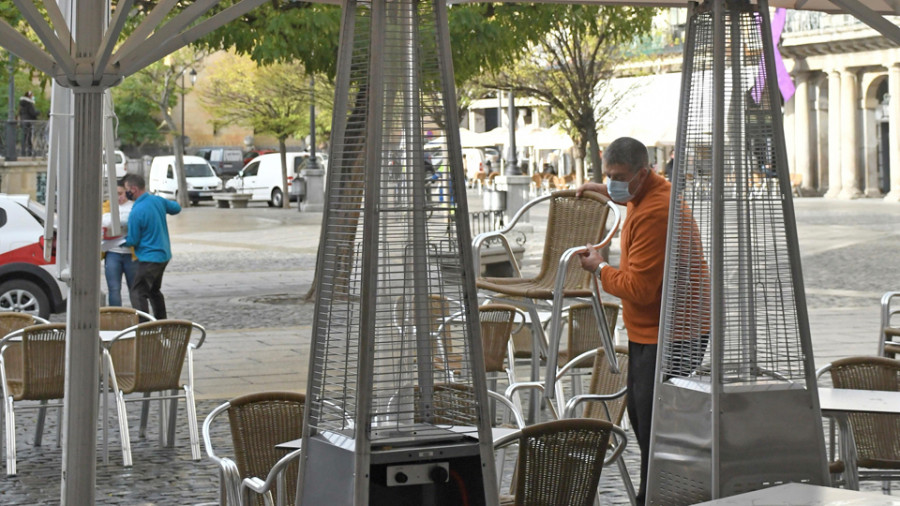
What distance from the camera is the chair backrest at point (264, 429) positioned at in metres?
5.23

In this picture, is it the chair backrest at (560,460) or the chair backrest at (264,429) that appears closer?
the chair backrest at (560,460)

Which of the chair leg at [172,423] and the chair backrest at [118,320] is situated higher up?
the chair backrest at [118,320]

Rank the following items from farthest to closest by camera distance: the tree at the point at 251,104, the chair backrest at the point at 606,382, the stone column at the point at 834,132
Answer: the stone column at the point at 834,132 → the tree at the point at 251,104 → the chair backrest at the point at 606,382

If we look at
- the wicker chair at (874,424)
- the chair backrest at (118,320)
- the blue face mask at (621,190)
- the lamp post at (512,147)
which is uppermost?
the lamp post at (512,147)

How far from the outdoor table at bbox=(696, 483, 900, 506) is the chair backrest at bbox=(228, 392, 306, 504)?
72.4 inches

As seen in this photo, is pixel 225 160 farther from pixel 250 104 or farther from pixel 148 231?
pixel 148 231

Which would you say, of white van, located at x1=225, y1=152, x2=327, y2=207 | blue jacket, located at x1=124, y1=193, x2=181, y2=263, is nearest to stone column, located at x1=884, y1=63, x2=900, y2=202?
white van, located at x1=225, y1=152, x2=327, y2=207

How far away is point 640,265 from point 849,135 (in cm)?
4335

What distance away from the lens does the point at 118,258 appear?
1335 centimetres

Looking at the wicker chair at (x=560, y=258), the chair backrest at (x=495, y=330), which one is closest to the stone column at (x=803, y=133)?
the wicker chair at (x=560, y=258)

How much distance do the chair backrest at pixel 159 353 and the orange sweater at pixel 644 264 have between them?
3.04 metres

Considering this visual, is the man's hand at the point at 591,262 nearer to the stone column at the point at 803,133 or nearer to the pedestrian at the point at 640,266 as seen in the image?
the pedestrian at the point at 640,266

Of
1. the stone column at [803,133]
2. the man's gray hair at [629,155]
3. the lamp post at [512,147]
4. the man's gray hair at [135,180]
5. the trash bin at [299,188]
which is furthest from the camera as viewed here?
the stone column at [803,133]

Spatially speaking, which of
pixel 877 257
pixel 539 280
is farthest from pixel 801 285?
pixel 877 257
